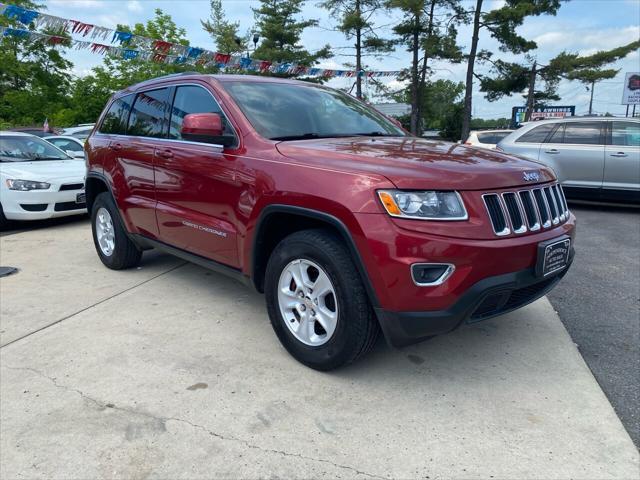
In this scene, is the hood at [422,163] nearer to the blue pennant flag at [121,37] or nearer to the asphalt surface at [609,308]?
the asphalt surface at [609,308]

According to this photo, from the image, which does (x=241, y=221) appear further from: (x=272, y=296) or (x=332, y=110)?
(x=332, y=110)

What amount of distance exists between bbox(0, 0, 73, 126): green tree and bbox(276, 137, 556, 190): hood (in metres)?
30.5

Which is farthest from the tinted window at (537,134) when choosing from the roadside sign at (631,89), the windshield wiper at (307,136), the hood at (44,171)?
the roadside sign at (631,89)

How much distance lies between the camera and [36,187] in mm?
6926

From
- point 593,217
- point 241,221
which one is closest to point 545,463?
point 241,221

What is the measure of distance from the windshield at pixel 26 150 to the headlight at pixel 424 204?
7.36m

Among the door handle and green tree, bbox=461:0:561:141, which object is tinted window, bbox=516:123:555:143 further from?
green tree, bbox=461:0:561:141

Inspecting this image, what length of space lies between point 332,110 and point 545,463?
276 cm

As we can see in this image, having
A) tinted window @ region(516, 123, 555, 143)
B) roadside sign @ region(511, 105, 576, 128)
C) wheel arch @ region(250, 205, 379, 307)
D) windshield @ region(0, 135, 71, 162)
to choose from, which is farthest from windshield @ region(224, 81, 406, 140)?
roadside sign @ region(511, 105, 576, 128)

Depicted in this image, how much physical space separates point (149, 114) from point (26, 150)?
16.4ft

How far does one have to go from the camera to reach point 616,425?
7.74 feet

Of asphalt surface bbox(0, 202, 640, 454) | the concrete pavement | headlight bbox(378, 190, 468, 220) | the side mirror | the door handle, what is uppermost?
the side mirror

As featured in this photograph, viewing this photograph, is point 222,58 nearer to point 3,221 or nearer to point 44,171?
point 44,171

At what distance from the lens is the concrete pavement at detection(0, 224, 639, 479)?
213 cm
